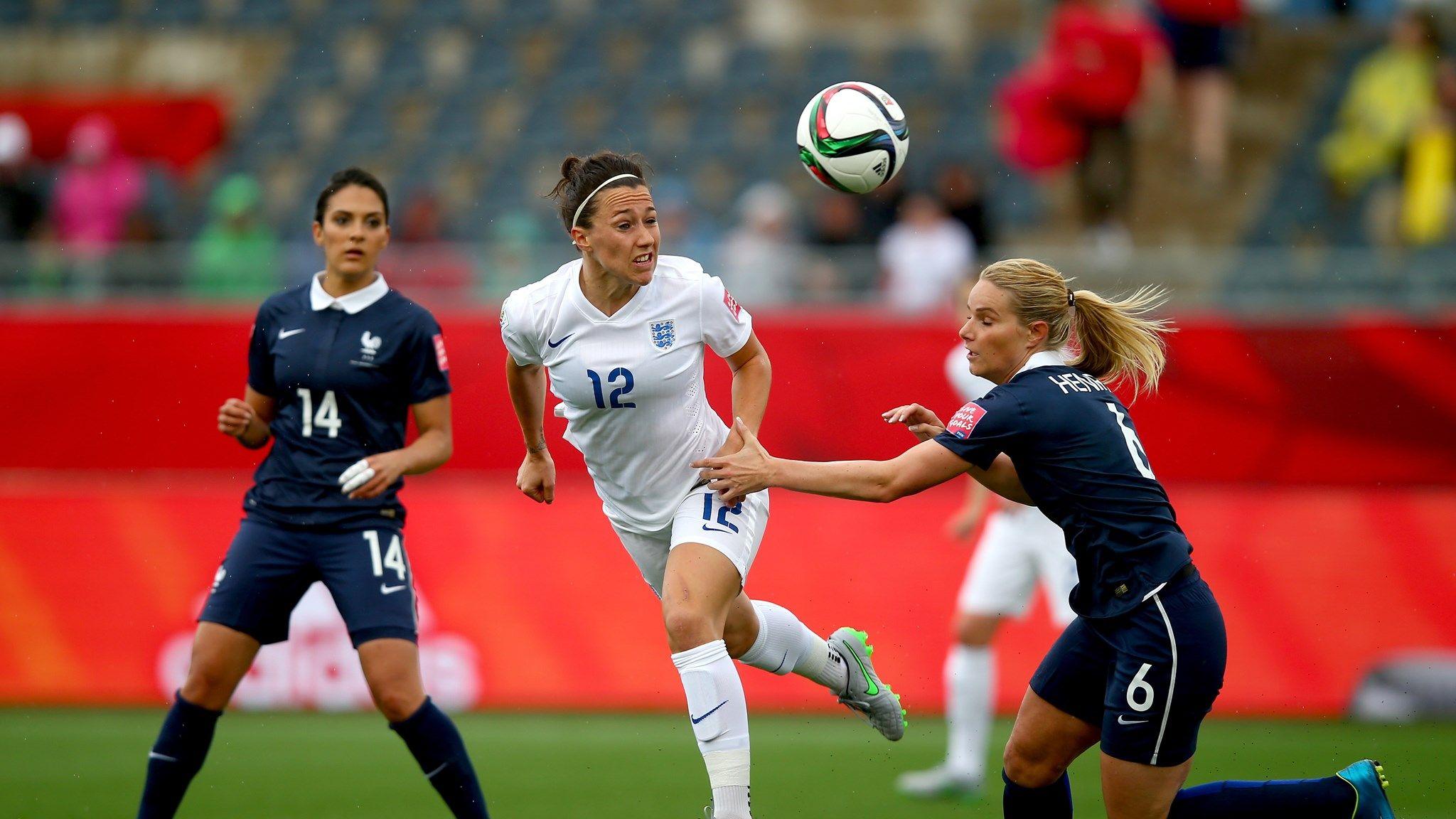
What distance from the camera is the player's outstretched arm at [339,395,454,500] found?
610 centimetres

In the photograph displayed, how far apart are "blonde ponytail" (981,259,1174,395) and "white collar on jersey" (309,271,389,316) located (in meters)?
2.47

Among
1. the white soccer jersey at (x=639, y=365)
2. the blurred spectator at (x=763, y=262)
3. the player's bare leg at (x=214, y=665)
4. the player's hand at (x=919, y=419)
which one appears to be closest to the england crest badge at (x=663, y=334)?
the white soccer jersey at (x=639, y=365)

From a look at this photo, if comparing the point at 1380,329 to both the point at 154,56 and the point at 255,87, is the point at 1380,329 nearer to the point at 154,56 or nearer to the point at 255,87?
the point at 255,87

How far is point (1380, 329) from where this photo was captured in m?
11.7

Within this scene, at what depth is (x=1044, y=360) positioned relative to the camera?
5.67m

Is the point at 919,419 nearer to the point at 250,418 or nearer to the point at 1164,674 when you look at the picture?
the point at 1164,674

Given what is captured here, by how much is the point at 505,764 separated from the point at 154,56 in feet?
42.7

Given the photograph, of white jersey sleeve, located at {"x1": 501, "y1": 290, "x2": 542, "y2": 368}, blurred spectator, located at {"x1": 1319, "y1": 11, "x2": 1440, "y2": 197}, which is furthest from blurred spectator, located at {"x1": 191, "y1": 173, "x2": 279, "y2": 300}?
blurred spectator, located at {"x1": 1319, "y1": 11, "x2": 1440, "y2": 197}

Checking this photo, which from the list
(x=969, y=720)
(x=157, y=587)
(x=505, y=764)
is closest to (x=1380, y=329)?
(x=969, y=720)

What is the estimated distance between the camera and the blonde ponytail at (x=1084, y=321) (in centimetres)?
526

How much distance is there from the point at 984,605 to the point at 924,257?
5.06m

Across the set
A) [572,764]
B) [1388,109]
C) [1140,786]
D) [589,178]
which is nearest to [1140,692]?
[1140,786]

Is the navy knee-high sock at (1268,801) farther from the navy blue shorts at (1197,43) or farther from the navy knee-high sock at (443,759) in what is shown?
the navy blue shorts at (1197,43)

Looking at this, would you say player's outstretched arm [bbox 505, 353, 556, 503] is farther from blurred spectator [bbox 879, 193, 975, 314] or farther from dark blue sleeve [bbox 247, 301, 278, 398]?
blurred spectator [bbox 879, 193, 975, 314]
